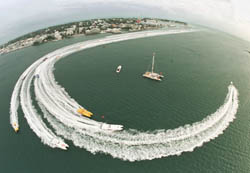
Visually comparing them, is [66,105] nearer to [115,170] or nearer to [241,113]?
[115,170]

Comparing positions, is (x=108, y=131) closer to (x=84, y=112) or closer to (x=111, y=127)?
(x=111, y=127)

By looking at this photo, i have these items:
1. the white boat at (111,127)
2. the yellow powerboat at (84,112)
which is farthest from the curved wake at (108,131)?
the yellow powerboat at (84,112)

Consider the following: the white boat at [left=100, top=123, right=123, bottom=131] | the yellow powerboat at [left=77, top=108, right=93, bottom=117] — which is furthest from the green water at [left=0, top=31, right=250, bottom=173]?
the yellow powerboat at [left=77, top=108, right=93, bottom=117]

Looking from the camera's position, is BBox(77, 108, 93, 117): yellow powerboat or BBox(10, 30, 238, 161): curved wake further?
BBox(77, 108, 93, 117): yellow powerboat

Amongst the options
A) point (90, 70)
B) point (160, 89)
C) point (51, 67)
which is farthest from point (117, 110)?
point (51, 67)

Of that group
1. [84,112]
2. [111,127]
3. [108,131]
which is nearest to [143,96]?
[111,127]

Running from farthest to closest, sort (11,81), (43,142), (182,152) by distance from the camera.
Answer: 1. (11,81)
2. (43,142)
3. (182,152)

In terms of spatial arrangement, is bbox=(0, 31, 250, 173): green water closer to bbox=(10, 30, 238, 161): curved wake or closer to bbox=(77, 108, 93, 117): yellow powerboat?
bbox=(10, 30, 238, 161): curved wake
